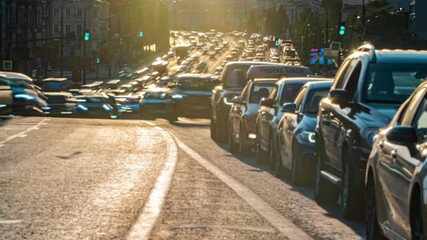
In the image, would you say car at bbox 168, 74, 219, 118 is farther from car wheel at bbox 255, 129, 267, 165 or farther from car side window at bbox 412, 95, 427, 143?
car side window at bbox 412, 95, 427, 143

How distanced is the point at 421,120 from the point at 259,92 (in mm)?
16546

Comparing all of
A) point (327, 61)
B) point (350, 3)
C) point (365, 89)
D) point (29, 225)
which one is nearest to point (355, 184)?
point (365, 89)

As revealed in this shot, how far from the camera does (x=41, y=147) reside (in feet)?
80.4

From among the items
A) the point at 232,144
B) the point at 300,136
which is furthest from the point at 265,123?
the point at 300,136

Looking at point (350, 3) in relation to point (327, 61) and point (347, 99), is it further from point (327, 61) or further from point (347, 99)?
point (347, 99)

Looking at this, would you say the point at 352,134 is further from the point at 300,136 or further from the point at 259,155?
the point at 259,155

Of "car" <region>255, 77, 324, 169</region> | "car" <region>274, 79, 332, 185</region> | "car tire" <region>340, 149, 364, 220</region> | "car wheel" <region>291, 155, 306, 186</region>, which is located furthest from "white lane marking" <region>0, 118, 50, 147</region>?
"car tire" <region>340, 149, 364, 220</region>

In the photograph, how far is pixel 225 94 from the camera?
31.4 metres

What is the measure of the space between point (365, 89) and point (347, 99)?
0.84 feet

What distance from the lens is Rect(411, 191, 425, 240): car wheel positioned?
840cm

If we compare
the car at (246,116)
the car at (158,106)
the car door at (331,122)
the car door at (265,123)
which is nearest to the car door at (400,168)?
the car door at (331,122)

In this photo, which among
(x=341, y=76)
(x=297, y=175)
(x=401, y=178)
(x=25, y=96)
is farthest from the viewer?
(x=25, y=96)

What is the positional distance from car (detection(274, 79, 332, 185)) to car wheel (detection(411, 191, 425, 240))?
27.6ft

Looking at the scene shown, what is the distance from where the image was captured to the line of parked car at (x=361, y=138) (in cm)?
903
